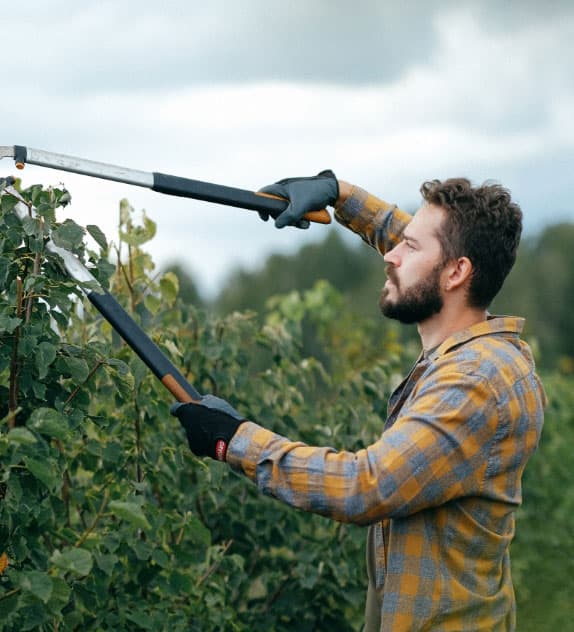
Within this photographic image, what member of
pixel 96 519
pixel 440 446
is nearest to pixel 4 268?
pixel 96 519

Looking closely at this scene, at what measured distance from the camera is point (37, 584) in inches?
93.9

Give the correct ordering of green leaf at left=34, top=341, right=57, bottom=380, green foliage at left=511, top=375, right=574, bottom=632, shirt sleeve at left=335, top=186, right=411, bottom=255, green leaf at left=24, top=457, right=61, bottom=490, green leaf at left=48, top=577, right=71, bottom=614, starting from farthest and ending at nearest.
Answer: green foliage at left=511, top=375, right=574, bottom=632
shirt sleeve at left=335, top=186, right=411, bottom=255
green leaf at left=34, top=341, right=57, bottom=380
green leaf at left=48, top=577, right=71, bottom=614
green leaf at left=24, top=457, right=61, bottom=490

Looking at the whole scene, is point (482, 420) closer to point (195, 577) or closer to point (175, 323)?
point (195, 577)

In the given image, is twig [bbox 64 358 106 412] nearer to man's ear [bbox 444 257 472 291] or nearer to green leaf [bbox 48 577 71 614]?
green leaf [bbox 48 577 71 614]

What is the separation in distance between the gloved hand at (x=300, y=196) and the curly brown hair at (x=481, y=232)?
38 cm

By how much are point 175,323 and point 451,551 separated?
196 cm

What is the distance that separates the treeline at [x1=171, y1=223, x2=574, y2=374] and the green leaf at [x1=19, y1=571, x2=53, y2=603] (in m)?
37.9

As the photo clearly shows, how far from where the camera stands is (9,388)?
274cm

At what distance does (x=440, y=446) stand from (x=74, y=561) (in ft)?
2.78

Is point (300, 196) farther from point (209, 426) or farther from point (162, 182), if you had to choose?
point (209, 426)

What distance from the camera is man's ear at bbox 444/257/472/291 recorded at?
2.85 m

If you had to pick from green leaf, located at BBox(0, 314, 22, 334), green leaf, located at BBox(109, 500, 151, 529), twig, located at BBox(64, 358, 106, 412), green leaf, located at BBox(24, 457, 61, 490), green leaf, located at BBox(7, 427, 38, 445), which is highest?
green leaf, located at BBox(0, 314, 22, 334)

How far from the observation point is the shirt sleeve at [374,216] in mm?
3422

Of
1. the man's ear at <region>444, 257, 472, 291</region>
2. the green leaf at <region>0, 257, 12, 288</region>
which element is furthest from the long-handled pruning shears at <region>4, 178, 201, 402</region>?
the man's ear at <region>444, 257, 472, 291</region>
